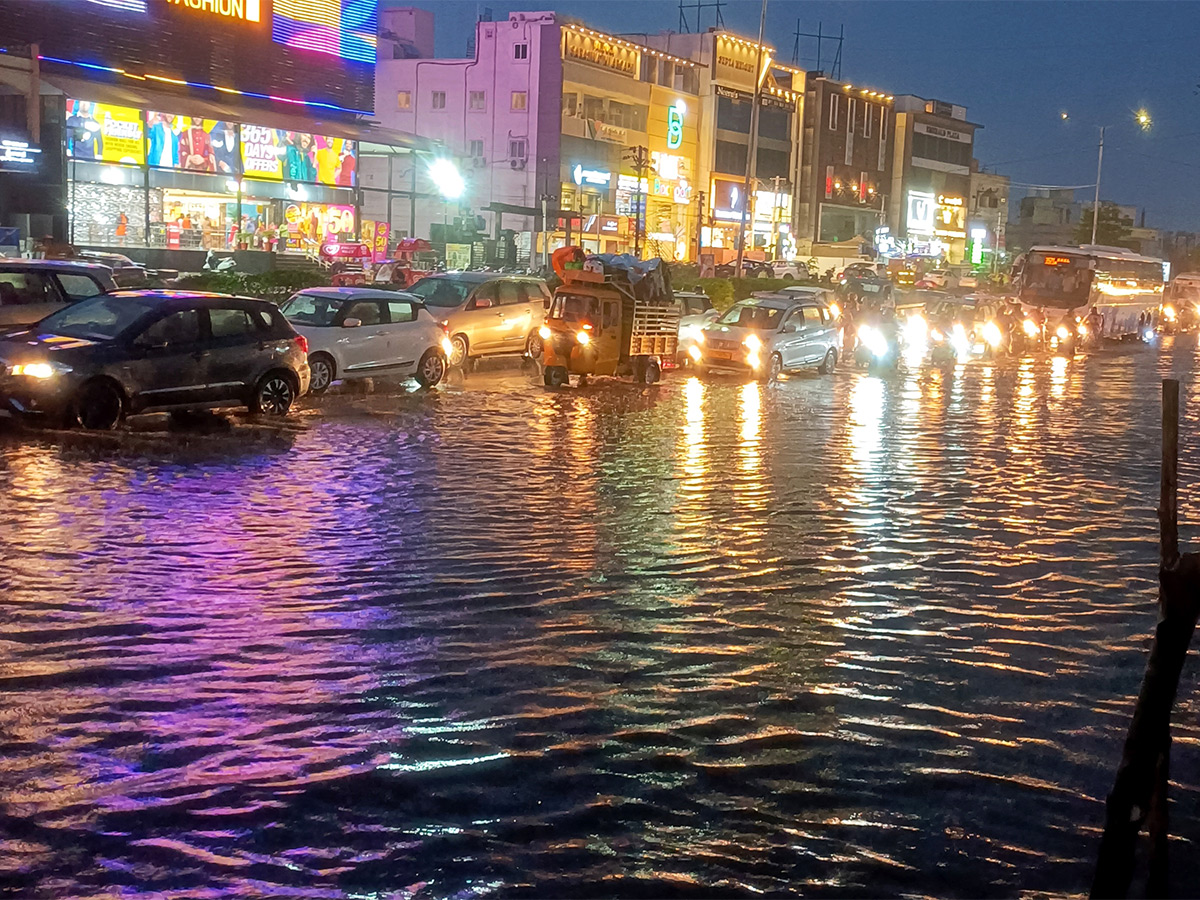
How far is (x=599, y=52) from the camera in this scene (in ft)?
234

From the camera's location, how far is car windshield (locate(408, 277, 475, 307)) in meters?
27.0

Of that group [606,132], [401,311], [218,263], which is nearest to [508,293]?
[401,311]

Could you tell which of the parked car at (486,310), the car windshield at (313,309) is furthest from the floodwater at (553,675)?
the parked car at (486,310)

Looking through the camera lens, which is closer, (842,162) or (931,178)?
(842,162)

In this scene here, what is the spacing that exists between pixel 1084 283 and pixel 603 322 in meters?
29.9

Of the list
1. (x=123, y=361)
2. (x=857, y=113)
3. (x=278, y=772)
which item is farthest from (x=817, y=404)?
(x=857, y=113)

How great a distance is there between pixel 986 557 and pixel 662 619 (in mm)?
3639

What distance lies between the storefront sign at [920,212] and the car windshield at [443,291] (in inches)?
3496

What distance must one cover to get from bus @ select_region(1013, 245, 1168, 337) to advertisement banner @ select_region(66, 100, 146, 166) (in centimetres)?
3001

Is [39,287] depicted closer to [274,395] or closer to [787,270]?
[274,395]

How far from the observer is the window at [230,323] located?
1731 centimetres

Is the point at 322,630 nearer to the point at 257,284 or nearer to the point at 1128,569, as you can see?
the point at 1128,569

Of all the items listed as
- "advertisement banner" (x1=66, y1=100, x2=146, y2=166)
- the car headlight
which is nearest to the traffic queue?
the car headlight

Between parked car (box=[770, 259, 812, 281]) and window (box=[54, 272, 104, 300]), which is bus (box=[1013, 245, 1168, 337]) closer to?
parked car (box=[770, 259, 812, 281])
